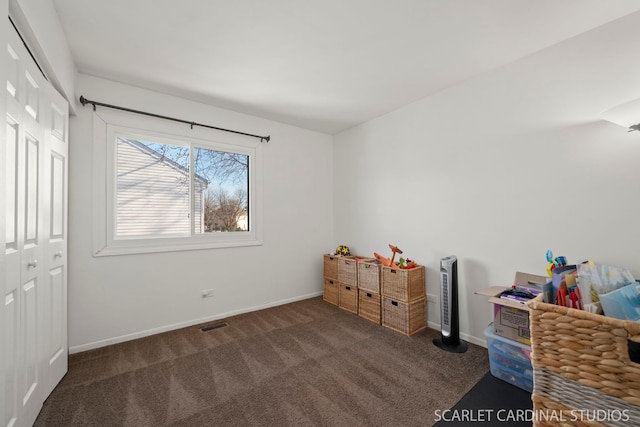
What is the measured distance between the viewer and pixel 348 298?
3371mm

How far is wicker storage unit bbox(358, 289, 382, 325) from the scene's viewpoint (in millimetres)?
2969

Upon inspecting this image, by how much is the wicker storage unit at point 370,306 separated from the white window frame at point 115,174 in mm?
1542

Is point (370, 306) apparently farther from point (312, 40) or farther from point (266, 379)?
point (312, 40)

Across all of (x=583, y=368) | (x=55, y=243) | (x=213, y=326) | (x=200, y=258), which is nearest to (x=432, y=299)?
(x=583, y=368)

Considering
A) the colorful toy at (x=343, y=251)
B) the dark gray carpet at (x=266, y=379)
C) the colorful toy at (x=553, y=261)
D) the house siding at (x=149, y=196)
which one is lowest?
the dark gray carpet at (x=266, y=379)

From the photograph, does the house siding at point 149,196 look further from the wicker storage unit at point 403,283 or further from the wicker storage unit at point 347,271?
the wicker storage unit at point 403,283

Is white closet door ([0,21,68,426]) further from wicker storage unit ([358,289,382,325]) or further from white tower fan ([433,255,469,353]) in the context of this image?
white tower fan ([433,255,469,353])

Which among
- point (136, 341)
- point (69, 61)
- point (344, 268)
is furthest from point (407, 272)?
point (69, 61)

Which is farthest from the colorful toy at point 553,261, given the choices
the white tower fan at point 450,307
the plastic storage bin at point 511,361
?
the white tower fan at point 450,307

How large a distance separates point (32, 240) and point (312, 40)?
7.30 ft

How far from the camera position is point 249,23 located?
5.96 ft

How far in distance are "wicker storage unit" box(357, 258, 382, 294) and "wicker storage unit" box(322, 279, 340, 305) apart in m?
0.46

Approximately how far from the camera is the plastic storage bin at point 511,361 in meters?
1.81

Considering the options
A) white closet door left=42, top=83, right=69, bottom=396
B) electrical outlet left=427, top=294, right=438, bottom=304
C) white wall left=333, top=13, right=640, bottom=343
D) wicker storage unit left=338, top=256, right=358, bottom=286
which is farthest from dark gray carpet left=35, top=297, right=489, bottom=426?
white wall left=333, top=13, right=640, bottom=343
